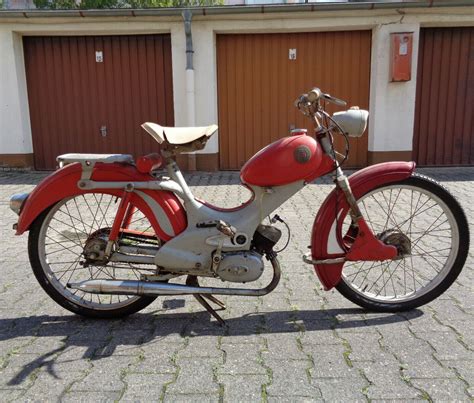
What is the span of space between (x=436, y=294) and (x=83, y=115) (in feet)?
24.9

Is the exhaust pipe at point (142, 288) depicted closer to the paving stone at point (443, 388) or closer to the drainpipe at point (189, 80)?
the paving stone at point (443, 388)

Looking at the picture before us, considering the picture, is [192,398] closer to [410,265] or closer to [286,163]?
[286,163]

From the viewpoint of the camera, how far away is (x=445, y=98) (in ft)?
27.6

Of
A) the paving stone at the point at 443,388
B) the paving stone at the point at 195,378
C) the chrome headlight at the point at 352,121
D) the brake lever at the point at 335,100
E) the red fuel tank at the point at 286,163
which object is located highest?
the brake lever at the point at 335,100

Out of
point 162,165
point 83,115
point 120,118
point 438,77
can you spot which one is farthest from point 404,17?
point 162,165

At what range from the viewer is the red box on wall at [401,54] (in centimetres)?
764

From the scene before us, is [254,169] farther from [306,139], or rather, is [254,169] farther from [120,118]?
[120,118]

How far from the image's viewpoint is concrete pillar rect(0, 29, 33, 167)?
803cm

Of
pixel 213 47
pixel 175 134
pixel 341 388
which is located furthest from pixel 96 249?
pixel 213 47

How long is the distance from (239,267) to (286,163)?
0.67m

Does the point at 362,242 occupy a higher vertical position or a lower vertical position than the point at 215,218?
lower

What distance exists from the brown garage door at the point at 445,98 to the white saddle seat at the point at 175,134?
23.0 ft

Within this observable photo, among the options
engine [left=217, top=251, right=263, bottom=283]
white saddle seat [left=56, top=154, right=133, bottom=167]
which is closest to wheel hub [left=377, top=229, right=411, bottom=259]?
engine [left=217, top=251, right=263, bottom=283]

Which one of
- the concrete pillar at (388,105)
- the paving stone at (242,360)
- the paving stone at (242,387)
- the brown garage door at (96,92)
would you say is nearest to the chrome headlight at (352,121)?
the paving stone at (242,360)
